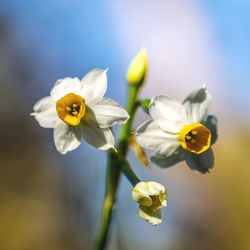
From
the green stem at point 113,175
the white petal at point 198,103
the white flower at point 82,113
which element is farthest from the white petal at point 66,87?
the white petal at point 198,103

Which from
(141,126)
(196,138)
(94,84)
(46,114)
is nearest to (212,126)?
(196,138)

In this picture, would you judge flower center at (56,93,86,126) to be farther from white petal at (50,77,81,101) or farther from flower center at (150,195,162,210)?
flower center at (150,195,162,210)

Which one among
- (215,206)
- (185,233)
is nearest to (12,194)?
(185,233)

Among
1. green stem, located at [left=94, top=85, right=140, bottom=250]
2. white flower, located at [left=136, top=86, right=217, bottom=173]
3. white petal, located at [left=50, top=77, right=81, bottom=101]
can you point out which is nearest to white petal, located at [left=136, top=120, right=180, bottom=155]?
white flower, located at [left=136, top=86, right=217, bottom=173]

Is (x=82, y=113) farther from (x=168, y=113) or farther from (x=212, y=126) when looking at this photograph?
(x=212, y=126)

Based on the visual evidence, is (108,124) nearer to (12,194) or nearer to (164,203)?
(164,203)
